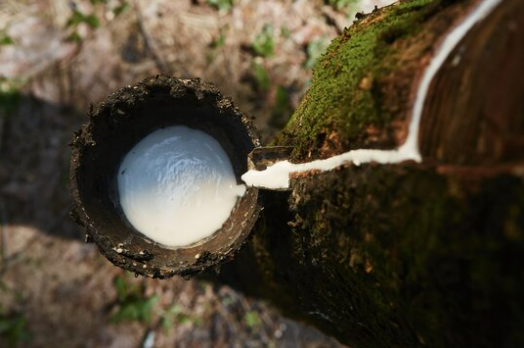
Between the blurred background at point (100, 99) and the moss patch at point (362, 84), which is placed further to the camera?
the blurred background at point (100, 99)

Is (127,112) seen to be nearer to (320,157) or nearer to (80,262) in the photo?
(320,157)

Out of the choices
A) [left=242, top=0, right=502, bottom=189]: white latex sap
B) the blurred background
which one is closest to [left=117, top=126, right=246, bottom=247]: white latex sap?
[left=242, top=0, right=502, bottom=189]: white latex sap

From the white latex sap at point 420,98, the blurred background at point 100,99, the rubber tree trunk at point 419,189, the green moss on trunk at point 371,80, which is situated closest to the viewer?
the rubber tree trunk at point 419,189

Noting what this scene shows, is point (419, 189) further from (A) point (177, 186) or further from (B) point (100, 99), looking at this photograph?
(B) point (100, 99)

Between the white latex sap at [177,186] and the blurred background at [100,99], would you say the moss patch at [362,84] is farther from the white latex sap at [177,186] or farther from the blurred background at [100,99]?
the blurred background at [100,99]

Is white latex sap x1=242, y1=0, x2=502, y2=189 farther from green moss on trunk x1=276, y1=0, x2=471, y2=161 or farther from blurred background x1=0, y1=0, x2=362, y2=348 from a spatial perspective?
blurred background x1=0, y1=0, x2=362, y2=348

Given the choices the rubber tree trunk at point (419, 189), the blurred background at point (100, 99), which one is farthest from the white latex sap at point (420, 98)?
the blurred background at point (100, 99)

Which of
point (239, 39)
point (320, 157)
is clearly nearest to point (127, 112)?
point (320, 157)
